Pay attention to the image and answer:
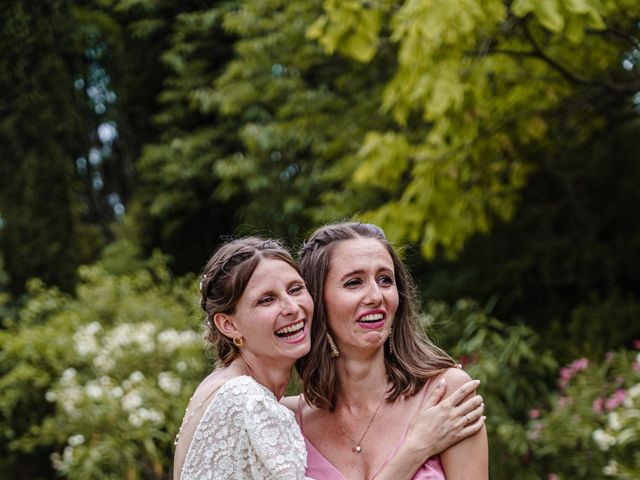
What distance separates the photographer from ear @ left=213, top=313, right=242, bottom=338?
2791 millimetres

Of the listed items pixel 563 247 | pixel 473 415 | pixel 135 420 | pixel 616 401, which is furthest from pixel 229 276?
pixel 563 247

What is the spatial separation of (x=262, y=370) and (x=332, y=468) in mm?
378

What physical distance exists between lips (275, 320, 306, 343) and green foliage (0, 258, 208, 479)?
157 inches

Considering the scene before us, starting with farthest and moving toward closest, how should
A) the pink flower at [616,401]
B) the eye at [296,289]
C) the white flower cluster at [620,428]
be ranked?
1. the pink flower at [616,401]
2. the white flower cluster at [620,428]
3. the eye at [296,289]

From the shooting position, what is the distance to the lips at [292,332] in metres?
2.74

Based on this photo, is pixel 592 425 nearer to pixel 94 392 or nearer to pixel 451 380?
pixel 451 380

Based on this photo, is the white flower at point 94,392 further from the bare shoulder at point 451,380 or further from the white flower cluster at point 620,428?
the bare shoulder at point 451,380

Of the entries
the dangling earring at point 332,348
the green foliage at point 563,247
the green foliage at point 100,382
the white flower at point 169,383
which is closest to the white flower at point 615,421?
the dangling earring at point 332,348

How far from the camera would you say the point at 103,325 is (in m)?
8.65

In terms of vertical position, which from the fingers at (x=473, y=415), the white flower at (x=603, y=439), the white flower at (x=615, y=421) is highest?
the fingers at (x=473, y=415)

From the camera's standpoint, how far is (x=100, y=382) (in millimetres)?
7000

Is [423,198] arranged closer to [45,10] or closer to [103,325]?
[103,325]

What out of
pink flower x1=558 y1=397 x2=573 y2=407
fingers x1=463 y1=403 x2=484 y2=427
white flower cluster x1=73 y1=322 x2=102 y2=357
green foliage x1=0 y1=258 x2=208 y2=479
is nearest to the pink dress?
fingers x1=463 y1=403 x2=484 y2=427

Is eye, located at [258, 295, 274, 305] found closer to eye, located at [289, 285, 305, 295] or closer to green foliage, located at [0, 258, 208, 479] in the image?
eye, located at [289, 285, 305, 295]
